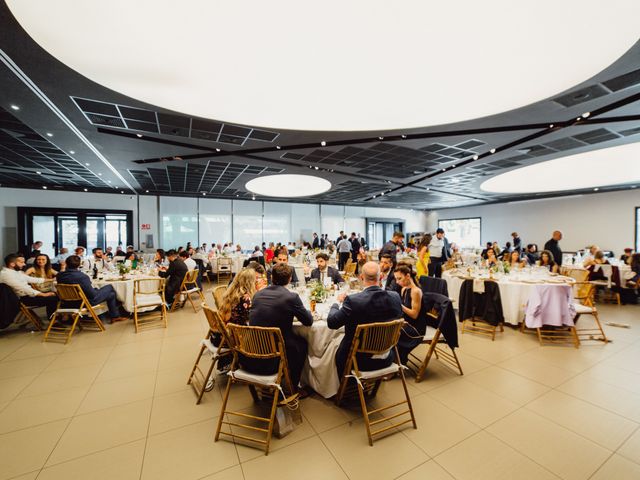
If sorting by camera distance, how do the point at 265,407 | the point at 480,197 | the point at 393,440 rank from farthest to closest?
1. the point at 480,197
2. the point at 265,407
3. the point at 393,440

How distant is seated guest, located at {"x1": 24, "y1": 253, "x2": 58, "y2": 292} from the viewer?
5.29m

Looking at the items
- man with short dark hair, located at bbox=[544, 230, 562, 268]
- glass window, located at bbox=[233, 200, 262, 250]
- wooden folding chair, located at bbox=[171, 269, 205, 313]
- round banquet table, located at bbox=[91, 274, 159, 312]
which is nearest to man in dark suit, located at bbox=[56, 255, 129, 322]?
round banquet table, located at bbox=[91, 274, 159, 312]

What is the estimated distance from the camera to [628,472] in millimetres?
1885

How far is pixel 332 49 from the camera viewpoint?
149 inches

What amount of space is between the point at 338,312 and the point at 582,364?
3.49 metres

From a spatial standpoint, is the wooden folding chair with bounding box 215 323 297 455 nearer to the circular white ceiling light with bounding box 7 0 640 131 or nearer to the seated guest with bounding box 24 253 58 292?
the circular white ceiling light with bounding box 7 0 640 131

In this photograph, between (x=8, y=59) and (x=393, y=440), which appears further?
(x=8, y=59)

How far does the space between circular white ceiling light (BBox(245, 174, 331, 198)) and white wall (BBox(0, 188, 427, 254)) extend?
4.62ft

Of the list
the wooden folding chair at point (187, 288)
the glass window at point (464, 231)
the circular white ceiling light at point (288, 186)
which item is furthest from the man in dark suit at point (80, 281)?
the glass window at point (464, 231)

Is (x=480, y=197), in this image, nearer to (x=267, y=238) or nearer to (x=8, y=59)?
(x=267, y=238)

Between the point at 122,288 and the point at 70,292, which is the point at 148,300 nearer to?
the point at 122,288

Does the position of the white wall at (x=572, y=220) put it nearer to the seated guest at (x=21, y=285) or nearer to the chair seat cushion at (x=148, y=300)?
the chair seat cushion at (x=148, y=300)

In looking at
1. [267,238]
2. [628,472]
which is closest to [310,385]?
[628,472]

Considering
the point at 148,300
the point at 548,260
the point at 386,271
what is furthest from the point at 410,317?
the point at 548,260
